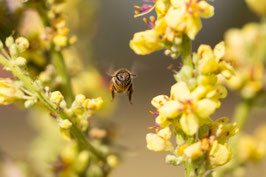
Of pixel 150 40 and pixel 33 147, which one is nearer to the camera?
pixel 150 40

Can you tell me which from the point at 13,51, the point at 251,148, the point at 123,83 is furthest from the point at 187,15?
the point at 251,148

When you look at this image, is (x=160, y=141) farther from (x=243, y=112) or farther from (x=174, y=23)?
(x=243, y=112)

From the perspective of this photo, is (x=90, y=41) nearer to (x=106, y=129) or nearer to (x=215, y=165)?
(x=106, y=129)

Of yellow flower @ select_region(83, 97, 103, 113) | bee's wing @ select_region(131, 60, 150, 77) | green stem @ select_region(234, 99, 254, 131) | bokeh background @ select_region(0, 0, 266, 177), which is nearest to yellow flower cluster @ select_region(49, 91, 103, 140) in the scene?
yellow flower @ select_region(83, 97, 103, 113)

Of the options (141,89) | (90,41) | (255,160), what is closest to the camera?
(255,160)

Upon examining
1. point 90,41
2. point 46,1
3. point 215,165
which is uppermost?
point 90,41

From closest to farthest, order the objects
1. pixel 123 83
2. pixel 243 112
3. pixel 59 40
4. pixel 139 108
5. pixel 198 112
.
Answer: pixel 198 112 < pixel 59 40 < pixel 123 83 < pixel 243 112 < pixel 139 108

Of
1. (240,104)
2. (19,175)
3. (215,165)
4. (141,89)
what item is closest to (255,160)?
(240,104)
